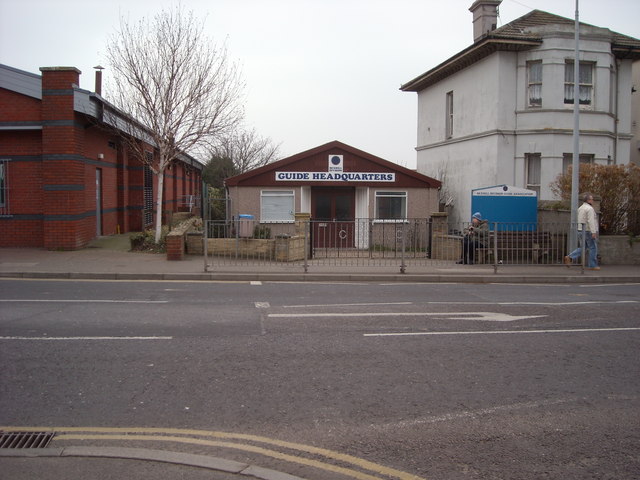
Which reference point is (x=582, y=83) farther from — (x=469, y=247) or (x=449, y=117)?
(x=469, y=247)

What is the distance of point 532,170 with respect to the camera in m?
23.7

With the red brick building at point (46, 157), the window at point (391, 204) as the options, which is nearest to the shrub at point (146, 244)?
the red brick building at point (46, 157)

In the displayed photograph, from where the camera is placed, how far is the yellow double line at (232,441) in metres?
4.38

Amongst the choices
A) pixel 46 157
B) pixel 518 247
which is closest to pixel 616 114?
pixel 518 247

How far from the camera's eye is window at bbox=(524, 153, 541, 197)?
2347 cm

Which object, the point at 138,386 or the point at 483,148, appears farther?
the point at 483,148

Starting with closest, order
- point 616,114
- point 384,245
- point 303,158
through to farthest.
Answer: point 384,245, point 303,158, point 616,114

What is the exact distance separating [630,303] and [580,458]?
7828mm

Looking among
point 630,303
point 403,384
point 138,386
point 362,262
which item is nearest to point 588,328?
point 630,303

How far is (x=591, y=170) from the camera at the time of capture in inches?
727

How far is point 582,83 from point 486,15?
5384 millimetres

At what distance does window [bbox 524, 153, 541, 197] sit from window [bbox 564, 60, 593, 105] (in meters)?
2.36

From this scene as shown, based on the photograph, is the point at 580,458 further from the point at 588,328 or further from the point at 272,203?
the point at 272,203

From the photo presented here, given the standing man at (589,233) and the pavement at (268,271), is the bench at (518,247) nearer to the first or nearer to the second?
the pavement at (268,271)
